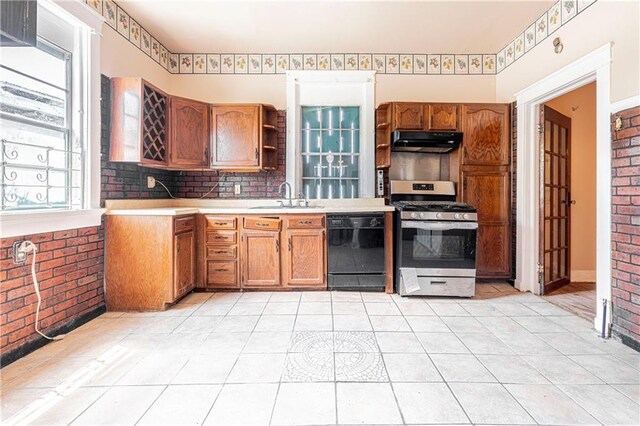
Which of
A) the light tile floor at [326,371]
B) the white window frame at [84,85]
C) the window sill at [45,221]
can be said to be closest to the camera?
the light tile floor at [326,371]

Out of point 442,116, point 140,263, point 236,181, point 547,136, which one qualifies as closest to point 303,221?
point 236,181

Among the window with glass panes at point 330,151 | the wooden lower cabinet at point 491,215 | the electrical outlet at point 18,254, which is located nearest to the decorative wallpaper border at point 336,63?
the window with glass panes at point 330,151

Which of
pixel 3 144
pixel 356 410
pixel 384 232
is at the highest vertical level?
pixel 3 144

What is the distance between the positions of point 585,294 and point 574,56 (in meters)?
2.28

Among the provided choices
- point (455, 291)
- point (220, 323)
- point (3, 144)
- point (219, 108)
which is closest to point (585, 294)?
point (455, 291)

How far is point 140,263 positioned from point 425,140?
9.88ft

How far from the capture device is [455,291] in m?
2.91

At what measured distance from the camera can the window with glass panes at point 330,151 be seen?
144 inches

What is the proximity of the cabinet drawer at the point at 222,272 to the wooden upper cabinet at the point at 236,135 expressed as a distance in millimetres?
1077

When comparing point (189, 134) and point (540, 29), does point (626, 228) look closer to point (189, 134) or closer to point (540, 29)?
point (540, 29)

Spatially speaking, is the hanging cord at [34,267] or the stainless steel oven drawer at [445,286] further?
the stainless steel oven drawer at [445,286]

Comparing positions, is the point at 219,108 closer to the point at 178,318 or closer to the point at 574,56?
the point at 178,318

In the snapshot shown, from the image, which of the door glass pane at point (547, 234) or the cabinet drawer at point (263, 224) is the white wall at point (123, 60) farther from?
the door glass pane at point (547, 234)

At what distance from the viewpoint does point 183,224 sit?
2.76 metres
